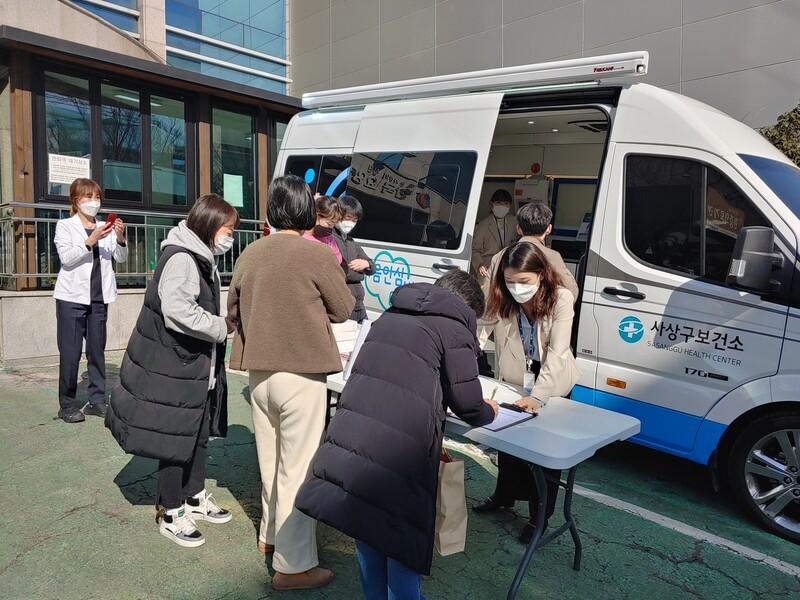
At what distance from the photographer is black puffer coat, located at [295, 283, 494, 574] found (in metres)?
2.09

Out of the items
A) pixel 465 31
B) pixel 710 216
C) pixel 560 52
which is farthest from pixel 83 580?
pixel 465 31

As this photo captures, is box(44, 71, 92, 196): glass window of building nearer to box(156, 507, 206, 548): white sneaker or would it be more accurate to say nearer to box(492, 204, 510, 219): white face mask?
box(492, 204, 510, 219): white face mask

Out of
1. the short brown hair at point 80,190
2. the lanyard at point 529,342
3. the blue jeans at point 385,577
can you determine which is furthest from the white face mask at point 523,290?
the short brown hair at point 80,190

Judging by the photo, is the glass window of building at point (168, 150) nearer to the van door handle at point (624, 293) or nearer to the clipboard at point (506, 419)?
the van door handle at point (624, 293)

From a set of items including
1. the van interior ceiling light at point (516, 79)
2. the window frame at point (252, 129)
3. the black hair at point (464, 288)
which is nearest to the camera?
the black hair at point (464, 288)

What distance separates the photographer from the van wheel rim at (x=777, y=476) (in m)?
3.40

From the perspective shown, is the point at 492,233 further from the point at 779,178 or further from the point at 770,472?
the point at 770,472

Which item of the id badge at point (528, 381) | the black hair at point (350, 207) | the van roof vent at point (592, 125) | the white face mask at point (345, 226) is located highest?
the van roof vent at point (592, 125)

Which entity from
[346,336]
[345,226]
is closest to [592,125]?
[345,226]

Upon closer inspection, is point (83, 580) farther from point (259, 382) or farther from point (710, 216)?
point (710, 216)

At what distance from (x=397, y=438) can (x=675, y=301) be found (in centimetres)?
243

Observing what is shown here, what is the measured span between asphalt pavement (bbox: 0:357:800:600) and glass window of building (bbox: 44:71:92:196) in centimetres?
A: 460

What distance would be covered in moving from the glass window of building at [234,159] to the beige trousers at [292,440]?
775 cm

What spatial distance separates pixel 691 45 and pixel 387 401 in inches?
360
